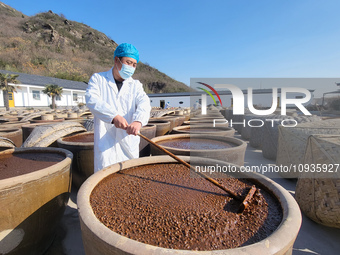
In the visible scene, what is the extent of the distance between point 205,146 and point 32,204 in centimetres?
213

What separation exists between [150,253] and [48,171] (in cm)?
139

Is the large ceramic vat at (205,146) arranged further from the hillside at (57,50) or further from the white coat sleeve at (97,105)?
the hillside at (57,50)

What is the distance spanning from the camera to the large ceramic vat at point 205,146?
2168 millimetres

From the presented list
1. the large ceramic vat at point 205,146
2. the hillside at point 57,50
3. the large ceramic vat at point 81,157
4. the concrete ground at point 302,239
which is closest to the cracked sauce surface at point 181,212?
the large ceramic vat at point 205,146

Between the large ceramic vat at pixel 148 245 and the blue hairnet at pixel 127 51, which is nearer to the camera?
the large ceramic vat at pixel 148 245

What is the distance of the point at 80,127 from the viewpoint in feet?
11.2

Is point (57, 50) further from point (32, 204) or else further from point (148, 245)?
point (148, 245)

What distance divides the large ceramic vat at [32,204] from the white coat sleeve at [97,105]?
2.02ft

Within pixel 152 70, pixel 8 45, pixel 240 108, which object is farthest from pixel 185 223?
pixel 152 70

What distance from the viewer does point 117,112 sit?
7.02 feet

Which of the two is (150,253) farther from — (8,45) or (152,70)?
(152,70)

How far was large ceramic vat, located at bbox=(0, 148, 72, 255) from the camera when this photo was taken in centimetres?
151

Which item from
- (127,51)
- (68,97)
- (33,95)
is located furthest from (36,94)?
(127,51)

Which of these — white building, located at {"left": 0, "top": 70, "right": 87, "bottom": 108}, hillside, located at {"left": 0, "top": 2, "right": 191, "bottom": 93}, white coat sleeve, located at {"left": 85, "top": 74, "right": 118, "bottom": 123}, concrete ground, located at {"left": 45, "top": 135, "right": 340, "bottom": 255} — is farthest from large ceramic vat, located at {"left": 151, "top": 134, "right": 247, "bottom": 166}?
hillside, located at {"left": 0, "top": 2, "right": 191, "bottom": 93}
